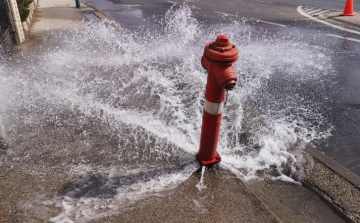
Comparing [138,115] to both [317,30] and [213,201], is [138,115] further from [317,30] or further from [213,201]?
[317,30]

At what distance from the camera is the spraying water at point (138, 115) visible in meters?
2.74

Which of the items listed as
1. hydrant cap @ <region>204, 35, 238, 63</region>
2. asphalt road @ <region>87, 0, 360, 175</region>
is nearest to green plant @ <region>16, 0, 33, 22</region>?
asphalt road @ <region>87, 0, 360, 175</region>

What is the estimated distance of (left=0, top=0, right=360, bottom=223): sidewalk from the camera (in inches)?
90.7

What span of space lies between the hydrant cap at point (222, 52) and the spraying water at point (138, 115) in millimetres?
1124

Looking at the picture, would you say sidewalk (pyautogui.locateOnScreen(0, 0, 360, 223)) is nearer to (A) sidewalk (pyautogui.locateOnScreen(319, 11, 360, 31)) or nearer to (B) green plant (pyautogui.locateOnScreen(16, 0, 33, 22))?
(B) green plant (pyautogui.locateOnScreen(16, 0, 33, 22))

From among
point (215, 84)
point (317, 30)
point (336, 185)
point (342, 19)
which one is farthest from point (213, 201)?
point (342, 19)

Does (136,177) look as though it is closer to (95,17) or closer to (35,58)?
(35,58)

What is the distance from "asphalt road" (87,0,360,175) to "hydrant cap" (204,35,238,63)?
1.84m

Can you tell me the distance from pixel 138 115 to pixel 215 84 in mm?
1629

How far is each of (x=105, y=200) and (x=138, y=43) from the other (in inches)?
191

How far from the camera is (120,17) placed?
9719mm

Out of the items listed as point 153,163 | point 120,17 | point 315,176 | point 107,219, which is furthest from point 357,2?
point 107,219

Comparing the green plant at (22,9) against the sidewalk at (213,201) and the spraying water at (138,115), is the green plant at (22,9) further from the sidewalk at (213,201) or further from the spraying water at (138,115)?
the sidewalk at (213,201)

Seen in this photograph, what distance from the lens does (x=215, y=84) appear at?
2.39 meters
